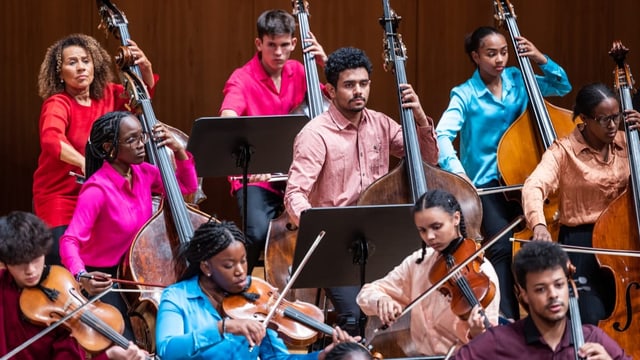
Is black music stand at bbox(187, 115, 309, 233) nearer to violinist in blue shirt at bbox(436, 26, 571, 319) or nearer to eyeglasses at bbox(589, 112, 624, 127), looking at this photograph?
violinist in blue shirt at bbox(436, 26, 571, 319)

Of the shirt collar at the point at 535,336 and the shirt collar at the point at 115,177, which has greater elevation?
the shirt collar at the point at 115,177

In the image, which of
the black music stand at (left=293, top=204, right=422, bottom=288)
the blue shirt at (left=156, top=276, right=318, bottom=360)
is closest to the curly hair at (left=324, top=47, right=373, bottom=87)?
the black music stand at (left=293, top=204, right=422, bottom=288)

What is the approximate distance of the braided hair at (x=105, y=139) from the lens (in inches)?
164

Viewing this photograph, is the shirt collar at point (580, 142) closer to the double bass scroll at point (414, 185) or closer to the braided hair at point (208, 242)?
the double bass scroll at point (414, 185)

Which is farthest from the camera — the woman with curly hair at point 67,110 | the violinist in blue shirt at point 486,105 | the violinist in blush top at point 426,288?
the violinist in blue shirt at point 486,105

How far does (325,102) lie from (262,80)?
1.29 feet

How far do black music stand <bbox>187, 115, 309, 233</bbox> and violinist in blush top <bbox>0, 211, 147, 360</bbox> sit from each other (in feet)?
3.57

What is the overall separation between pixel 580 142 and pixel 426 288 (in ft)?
3.41

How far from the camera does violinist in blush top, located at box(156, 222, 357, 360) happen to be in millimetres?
3293

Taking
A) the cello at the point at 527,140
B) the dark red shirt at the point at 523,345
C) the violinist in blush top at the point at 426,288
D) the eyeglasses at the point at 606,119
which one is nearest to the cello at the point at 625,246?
the eyeglasses at the point at 606,119

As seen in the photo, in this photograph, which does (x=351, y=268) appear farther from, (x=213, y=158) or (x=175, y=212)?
(x=213, y=158)

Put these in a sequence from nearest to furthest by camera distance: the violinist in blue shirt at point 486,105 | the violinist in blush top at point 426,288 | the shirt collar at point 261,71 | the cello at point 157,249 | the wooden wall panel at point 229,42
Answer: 1. the violinist in blush top at point 426,288
2. the cello at point 157,249
3. the violinist in blue shirt at point 486,105
4. the shirt collar at point 261,71
5. the wooden wall panel at point 229,42

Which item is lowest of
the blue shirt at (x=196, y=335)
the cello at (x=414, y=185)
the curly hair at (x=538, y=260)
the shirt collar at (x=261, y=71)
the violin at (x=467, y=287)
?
the blue shirt at (x=196, y=335)

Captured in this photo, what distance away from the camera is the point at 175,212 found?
13.4ft
